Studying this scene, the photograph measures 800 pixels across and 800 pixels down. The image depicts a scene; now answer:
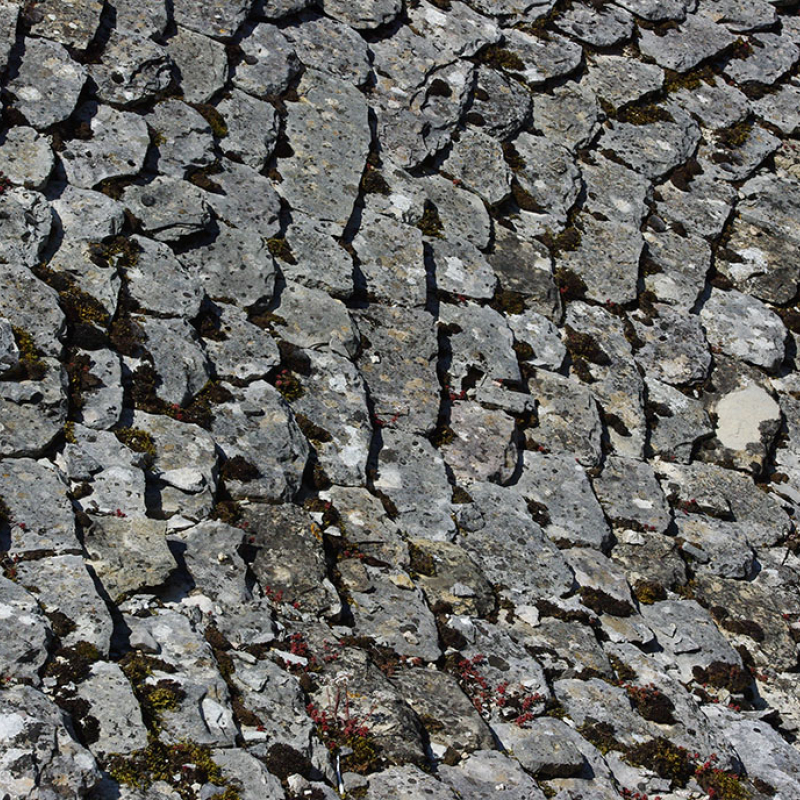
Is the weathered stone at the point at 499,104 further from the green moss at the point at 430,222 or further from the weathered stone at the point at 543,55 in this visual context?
the green moss at the point at 430,222

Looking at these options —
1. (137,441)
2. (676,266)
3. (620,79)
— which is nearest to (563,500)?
(137,441)

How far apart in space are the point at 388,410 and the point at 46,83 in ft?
34.3

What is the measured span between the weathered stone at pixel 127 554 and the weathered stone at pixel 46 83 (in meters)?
10.7

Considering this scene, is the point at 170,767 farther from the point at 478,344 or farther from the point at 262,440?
the point at 478,344

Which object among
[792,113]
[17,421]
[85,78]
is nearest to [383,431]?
[17,421]

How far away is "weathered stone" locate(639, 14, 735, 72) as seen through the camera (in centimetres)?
3978

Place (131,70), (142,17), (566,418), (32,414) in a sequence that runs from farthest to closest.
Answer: (142,17), (131,70), (566,418), (32,414)

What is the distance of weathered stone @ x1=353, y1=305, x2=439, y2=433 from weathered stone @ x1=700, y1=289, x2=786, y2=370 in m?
8.75

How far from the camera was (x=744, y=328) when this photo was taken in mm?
33125

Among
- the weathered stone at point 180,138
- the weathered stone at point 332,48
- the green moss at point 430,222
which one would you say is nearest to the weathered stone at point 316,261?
the weathered stone at point 180,138

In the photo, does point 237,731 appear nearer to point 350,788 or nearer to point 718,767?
point 350,788

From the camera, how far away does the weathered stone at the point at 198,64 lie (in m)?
30.3

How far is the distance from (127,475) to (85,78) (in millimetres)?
11179

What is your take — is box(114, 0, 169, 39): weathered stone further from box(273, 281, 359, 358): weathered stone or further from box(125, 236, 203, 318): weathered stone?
box(273, 281, 359, 358): weathered stone
